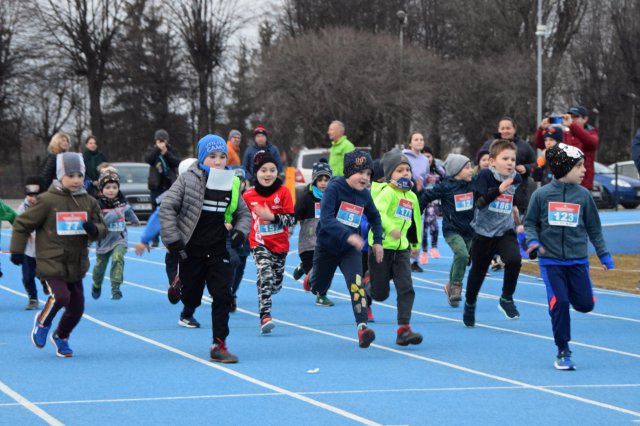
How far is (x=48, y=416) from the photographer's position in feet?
23.9

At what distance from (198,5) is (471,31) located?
14.3 meters

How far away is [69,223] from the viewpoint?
9.70 m

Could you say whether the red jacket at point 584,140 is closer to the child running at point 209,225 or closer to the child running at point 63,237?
the child running at point 209,225

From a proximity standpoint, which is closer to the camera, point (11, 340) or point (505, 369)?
point (505, 369)

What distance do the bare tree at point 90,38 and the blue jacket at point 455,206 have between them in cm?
4091

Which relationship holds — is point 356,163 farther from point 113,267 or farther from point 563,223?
point 113,267

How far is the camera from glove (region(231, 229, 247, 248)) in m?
9.28

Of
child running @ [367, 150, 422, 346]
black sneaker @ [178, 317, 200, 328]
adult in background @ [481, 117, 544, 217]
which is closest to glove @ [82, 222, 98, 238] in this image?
black sneaker @ [178, 317, 200, 328]

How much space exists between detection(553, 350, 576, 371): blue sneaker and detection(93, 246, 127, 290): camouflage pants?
647cm

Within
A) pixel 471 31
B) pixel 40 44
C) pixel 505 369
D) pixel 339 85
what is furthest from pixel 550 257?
pixel 471 31

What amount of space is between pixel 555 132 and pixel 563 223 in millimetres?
5936

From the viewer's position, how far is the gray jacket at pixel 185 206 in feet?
30.7

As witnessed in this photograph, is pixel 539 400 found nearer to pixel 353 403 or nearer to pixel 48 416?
pixel 353 403

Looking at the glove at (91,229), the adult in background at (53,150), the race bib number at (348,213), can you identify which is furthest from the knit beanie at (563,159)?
the adult in background at (53,150)
